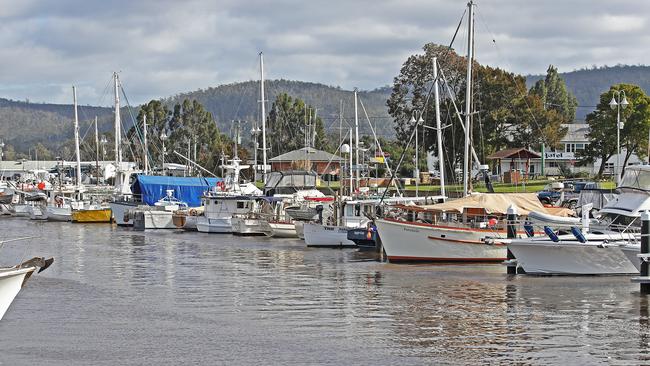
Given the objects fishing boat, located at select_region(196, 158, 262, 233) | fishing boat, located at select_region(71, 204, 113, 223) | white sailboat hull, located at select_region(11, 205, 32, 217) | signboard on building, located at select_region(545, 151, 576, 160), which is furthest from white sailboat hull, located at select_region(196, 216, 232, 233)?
signboard on building, located at select_region(545, 151, 576, 160)

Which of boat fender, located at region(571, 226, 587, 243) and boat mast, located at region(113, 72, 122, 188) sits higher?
boat mast, located at region(113, 72, 122, 188)

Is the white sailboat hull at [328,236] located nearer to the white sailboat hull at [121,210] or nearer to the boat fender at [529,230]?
the boat fender at [529,230]

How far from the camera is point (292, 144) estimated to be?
164 m

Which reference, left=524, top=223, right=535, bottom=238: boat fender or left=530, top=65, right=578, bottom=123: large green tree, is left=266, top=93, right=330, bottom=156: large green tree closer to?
left=530, top=65, right=578, bottom=123: large green tree

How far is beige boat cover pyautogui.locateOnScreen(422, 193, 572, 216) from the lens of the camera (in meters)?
46.9

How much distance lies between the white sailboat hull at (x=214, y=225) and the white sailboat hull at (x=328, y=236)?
16.8 meters

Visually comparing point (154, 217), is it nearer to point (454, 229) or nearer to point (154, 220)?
point (154, 220)

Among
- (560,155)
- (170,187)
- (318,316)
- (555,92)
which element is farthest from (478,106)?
(555,92)

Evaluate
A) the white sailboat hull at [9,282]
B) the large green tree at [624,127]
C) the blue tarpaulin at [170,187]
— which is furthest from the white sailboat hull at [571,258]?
the large green tree at [624,127]

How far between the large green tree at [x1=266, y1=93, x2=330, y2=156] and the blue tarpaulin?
65810mm

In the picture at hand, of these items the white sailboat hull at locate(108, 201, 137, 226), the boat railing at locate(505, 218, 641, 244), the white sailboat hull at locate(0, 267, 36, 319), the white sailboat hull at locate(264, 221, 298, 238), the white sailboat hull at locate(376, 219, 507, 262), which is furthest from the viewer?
the white sailboat hull at locate(108, 201, 137, 226)

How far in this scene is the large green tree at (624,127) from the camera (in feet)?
307

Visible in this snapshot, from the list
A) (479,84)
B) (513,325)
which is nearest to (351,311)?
(513,325)

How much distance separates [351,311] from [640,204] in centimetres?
1434
